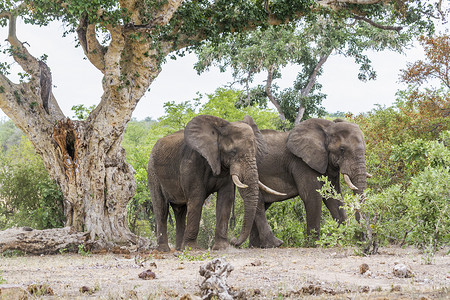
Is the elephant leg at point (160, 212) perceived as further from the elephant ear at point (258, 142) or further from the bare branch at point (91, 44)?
the bare branch at point (91, 44)

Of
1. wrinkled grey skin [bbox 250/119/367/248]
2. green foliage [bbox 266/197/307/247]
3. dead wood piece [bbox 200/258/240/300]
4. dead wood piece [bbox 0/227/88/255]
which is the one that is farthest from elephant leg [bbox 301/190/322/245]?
dead wood piece [bbox 200/258/240/300]

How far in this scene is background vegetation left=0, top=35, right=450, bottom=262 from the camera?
9469 millimetres

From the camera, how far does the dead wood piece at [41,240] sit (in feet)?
43.4

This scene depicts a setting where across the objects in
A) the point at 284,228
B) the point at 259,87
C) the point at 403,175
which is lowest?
the point at 284,228

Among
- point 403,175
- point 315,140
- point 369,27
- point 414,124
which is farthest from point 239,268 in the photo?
point 369,27

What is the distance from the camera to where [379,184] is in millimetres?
17328

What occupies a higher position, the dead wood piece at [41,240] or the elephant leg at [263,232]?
the elephant leg at [263,232]

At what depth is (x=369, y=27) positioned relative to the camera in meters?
30.0

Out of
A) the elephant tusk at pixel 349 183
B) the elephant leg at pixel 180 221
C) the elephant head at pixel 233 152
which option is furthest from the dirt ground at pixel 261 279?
the elephant leg at pixel 180 221

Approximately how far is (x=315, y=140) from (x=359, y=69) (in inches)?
728

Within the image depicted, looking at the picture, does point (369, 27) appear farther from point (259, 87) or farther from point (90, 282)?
point (90, 282)

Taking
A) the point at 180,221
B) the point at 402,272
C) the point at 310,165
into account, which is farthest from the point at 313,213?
the point at 402,272

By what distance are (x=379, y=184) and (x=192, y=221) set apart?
22.7ft

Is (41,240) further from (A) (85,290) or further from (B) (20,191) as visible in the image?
(A) (85,290)
